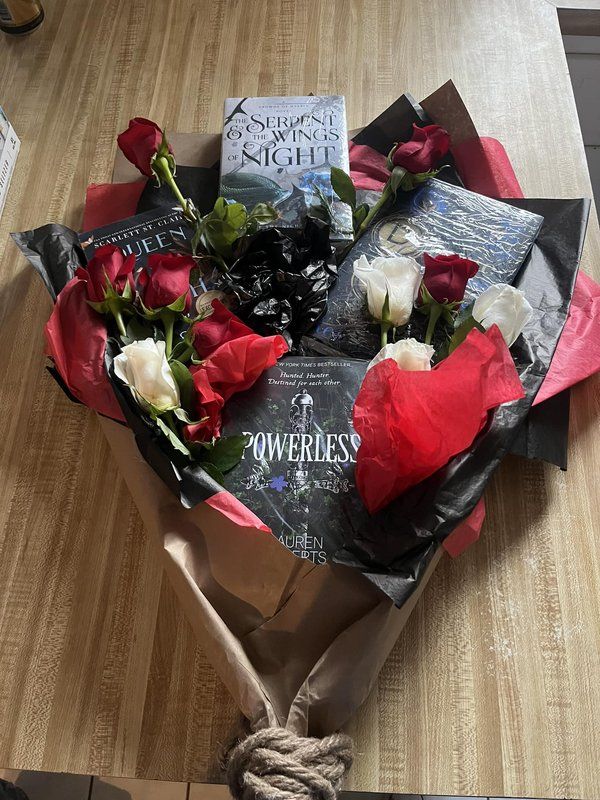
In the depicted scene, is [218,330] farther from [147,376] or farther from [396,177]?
[396,177]

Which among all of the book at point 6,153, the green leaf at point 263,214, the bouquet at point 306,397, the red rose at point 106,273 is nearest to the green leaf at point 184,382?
the bouquet at point 306,397

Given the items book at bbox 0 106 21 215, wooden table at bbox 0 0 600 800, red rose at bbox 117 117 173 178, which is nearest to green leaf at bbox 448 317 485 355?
wooden table at bbox 0 0 600 800

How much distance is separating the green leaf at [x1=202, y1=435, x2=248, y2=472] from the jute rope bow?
219 millimetres

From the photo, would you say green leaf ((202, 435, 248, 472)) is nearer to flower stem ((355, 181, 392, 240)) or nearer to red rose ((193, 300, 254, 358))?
red rose ((193, 300, 254, 358))

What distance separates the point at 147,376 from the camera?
2.23ft

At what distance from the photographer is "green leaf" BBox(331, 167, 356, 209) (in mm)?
838

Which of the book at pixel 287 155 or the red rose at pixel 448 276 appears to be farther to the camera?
the book at pixel 287 155

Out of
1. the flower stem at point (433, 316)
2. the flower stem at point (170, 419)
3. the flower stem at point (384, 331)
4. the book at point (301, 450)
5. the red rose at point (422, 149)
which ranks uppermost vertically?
the red rose at point (422, 149)

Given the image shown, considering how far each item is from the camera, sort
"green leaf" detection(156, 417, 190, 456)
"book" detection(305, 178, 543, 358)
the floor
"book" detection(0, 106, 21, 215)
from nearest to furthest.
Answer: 1. "green leaf" detection(156, 417, 190, 456)
2. "book" detection(305, 178, 543, 358)
3. "book" detection(0, 106, 21, 215)
4. the floor

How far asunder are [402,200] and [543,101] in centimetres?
32

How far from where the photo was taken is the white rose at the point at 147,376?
679mm

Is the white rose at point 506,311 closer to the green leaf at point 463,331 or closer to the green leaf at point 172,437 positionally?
the green leaf at point 463,331

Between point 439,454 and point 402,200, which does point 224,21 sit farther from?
point 439,454

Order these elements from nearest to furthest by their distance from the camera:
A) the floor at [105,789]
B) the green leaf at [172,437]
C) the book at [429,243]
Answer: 1. the green leaf at [172,437]
2. the book at [429,243]
3. the floor at [105,789]
